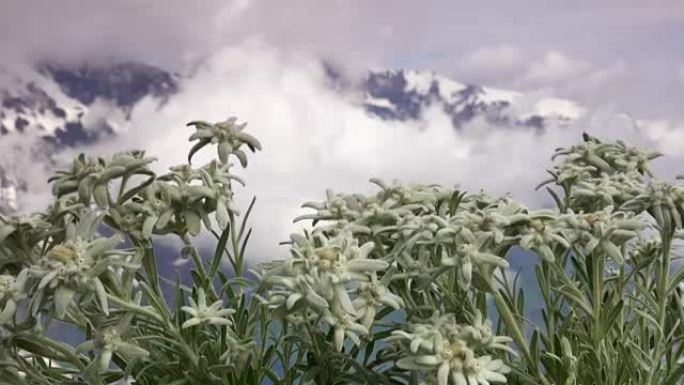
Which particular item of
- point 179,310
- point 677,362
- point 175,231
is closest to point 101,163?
point 175,231

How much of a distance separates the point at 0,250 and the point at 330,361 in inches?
22.2

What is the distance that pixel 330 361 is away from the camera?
161 centimetres

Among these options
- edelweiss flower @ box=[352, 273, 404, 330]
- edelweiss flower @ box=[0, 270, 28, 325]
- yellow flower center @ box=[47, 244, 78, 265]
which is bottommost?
edelweiss flower @ box=[352, 273, 404, 330]

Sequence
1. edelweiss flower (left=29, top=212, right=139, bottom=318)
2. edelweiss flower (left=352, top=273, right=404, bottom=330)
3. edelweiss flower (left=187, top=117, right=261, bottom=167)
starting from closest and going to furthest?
edelweiss flower (left=29, top=212, right=139, bottom=318) → edelweiss flower (left=352, top=273, right=404, bottom=330) → edelweiss flower (left=187, top=117, right=261, bottom=167)

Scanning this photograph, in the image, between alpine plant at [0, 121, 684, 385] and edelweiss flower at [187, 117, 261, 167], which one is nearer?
alpine plant at [0, 121, 684, 385]

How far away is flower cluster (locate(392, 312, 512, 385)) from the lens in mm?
1386

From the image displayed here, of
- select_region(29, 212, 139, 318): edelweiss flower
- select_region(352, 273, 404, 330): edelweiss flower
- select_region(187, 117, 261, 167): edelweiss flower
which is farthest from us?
select_region(187, 117, 261, 167): edelweiss flower

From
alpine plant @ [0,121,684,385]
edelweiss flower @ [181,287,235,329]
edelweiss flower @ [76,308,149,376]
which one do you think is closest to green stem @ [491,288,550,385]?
alpine plant @ [0,121,684,385]

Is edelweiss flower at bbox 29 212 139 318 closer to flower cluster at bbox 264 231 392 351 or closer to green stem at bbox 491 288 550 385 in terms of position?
flower cluster at bbox 264 231 392 351

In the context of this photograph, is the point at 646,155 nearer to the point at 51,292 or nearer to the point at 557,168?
the point at 557,168

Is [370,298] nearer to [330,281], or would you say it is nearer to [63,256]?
[330,281]

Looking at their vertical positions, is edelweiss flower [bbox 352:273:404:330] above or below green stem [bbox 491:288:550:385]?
above

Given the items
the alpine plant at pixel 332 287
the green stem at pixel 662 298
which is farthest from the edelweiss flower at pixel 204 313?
the green stem at pixel 662 298

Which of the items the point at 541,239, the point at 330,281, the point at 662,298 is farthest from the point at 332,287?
the point at 662,298
